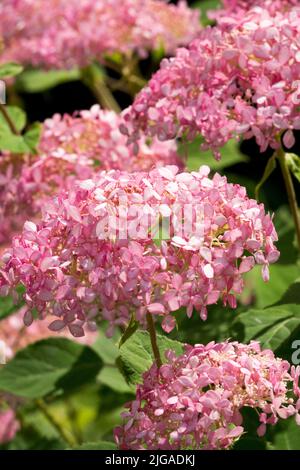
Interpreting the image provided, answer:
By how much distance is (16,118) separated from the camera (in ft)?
6.70

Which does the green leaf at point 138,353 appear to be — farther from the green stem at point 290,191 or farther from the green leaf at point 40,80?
the green leaf at point 40,80

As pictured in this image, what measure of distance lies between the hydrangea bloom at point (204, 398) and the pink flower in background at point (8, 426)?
109 centimetres

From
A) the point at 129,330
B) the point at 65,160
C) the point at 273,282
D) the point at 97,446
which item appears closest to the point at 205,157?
the point at 273,282

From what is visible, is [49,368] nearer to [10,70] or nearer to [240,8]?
[10,70]

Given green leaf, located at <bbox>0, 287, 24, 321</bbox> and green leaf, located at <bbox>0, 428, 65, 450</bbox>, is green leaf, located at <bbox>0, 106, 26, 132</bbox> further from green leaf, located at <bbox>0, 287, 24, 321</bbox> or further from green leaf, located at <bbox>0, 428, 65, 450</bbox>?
green leaf, located at <bbox>0, 428, 65, 450</bbox>

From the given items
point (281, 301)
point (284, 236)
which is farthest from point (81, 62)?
point (281, 301)

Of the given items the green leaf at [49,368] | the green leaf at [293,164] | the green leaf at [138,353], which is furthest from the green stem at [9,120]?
the green leaf at [138,353]

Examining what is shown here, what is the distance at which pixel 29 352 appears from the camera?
203 centimetres

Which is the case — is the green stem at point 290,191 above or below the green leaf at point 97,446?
above

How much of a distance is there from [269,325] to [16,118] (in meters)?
0.78

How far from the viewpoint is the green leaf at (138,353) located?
4.48 feet

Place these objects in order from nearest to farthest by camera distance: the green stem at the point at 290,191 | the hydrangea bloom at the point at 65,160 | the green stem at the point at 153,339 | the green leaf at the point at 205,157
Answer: the green stem at the point at 153,339 → the green stem at the point at 290,191 → the hydrangea bloom at the point at 65,160 → the green leaf at the point at 205,157

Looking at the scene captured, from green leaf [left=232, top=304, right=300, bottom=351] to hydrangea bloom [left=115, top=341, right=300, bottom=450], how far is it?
23 cm
